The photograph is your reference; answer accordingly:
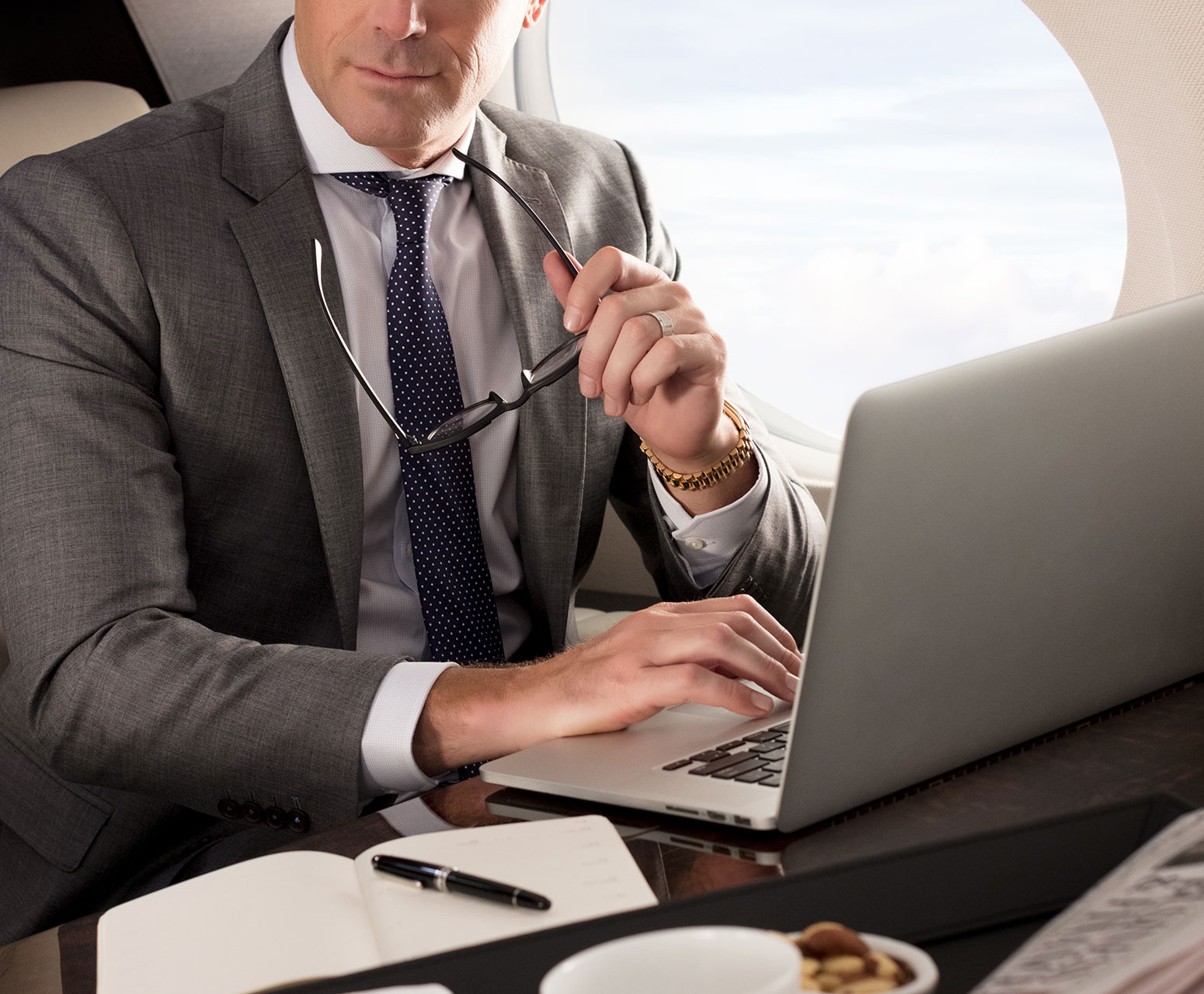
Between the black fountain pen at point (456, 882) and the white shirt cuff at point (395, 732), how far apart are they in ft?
0.76

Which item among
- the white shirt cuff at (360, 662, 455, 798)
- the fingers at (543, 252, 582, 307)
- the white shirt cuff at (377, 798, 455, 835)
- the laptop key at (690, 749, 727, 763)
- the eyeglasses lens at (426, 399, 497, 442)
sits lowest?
the white shirt cuff at (360, 662, 455, 798)

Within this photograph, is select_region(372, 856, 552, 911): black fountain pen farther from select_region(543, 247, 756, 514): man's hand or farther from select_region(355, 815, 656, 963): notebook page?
select_region(543, 247, 756, 514): man's hand

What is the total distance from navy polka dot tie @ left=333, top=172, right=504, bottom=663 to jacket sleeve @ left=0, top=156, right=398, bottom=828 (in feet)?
0.71

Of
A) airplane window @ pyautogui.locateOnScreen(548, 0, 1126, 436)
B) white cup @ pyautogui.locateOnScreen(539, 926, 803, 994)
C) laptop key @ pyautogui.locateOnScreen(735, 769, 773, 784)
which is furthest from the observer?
airplane window @ pyautogui.locateOnScreen(548, 0, 1126, 436)

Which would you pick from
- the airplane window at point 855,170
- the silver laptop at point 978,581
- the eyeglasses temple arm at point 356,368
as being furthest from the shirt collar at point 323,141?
the airplane window at point 855,170

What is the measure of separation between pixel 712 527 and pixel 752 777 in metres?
0.54

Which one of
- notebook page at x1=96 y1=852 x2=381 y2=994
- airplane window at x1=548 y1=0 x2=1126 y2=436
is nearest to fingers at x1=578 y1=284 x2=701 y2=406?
notebook page at x1=96 y1=852 x2=381 y2=994

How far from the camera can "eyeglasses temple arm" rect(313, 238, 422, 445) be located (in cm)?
104

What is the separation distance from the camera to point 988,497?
593mm

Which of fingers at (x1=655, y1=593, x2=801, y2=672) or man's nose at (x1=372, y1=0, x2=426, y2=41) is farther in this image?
man's nose at (x1=372, y1=0, x2=426, y2=41)

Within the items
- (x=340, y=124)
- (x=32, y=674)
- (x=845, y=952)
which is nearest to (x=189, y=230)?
(x=340, y=124)

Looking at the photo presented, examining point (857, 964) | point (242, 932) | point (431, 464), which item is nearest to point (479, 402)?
point (431, 464)

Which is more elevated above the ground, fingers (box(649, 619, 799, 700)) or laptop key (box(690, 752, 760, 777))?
fingers (box(649, 619, 799, 700))

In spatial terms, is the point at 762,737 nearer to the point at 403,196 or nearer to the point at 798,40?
the point at 403,196
